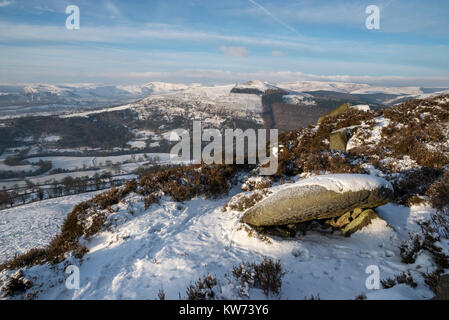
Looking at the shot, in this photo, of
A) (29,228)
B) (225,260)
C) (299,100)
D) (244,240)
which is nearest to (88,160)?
(29,228)

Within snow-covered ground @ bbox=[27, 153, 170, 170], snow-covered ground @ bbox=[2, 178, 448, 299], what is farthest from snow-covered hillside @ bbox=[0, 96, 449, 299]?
snow-covered ground @ bbox=[27, 153, 170, 170]

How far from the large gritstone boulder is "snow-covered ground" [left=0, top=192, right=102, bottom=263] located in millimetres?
13491

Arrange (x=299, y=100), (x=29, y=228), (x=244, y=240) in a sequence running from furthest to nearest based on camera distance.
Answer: (x=299, y=100), (x=29, y=228), (x=244, y=240)

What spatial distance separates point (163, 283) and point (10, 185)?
120 meters

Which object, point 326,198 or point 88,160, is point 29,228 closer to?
point 326,198

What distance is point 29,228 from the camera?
16.1 m

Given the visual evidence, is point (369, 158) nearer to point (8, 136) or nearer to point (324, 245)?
point (324, 245)

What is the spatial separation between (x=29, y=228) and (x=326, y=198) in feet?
68.9

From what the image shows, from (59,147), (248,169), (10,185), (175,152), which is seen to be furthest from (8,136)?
(248,169)

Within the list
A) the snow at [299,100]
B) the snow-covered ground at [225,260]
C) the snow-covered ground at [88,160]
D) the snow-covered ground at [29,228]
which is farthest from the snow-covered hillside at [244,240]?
the snow at [299,100]

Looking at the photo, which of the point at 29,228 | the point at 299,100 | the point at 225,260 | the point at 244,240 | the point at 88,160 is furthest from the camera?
the point at 299,100

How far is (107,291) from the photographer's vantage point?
15.9 ft

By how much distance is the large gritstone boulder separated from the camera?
5598 millimetres

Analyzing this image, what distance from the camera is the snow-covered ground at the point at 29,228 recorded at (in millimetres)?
12909
